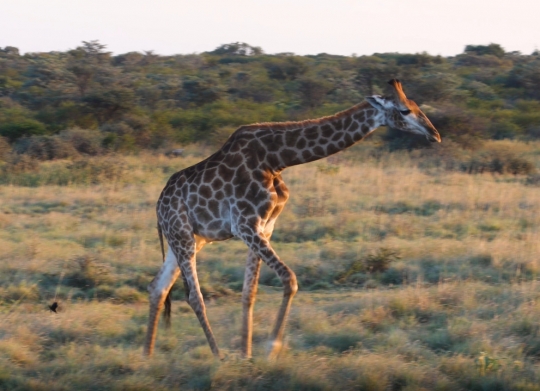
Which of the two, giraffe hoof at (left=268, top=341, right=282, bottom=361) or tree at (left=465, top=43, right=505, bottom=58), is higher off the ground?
tree at (left=465, top=43, right=505, bottom=58)

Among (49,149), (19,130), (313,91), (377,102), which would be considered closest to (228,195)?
(377,102)

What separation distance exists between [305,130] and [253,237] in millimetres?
935

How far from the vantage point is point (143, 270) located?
330 inches

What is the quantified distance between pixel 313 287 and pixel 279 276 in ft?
9.10

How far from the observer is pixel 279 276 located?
17.7ft

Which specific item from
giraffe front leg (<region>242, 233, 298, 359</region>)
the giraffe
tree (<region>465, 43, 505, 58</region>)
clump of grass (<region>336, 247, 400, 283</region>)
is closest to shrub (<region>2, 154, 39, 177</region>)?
clump of grass (<region>336, 247, 400, 283</region>)

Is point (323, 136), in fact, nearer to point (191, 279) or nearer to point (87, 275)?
Answer: point (191, 279)

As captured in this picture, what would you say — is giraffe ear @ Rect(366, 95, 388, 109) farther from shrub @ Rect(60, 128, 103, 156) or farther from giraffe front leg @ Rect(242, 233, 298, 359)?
shrub @ Rect(60, 128, 103, 156)

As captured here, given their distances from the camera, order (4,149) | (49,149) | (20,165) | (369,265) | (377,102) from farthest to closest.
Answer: (49,149), (4,149), (20,165), (369,265), (377,102)

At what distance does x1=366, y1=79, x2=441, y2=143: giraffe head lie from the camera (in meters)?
5.31

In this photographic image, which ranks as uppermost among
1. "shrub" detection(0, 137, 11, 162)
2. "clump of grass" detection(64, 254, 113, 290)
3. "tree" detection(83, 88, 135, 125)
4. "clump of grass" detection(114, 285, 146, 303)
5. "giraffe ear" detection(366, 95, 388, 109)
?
"giraffe ear" detection(366, 95, 388, 109)

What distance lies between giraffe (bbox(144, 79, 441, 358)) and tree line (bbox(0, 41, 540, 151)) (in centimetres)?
1229

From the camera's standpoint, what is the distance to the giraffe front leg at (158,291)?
19.1 ft

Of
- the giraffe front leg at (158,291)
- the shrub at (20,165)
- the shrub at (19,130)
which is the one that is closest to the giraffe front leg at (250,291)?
the giraffe front leg at (158,291)
